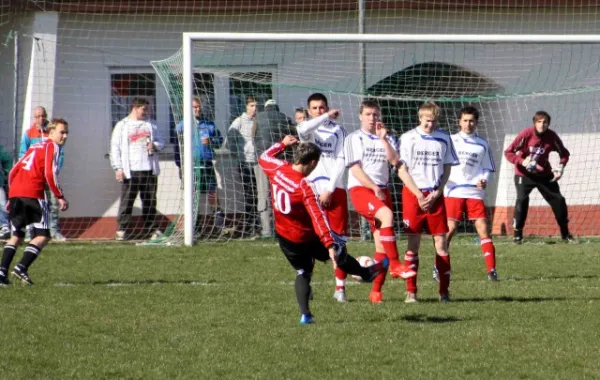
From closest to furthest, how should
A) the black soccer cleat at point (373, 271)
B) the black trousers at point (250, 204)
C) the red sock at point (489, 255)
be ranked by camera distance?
the black soccer cleat at point (373, 271), the red sock at point (489, 255), the black trousers at point (250, 204)

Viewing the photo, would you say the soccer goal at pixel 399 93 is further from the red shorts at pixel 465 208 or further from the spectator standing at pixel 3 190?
the red shorts at pixel 465 208

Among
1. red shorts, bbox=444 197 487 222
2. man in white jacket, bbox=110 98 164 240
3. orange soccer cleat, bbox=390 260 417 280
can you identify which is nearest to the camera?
orange soccer cleat, bbox=390 260 417 280

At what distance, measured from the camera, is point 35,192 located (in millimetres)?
11461

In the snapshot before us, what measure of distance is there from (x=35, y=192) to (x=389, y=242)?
3.91 meters

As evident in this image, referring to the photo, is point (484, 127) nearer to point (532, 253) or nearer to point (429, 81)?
point (429, 81)

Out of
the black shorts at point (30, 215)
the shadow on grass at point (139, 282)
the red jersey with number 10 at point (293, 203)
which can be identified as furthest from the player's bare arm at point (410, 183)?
the black shorts at point (30, 215)

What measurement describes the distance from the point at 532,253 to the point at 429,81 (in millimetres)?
5026

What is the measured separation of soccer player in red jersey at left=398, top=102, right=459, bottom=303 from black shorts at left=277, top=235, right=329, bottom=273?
1.44 meters

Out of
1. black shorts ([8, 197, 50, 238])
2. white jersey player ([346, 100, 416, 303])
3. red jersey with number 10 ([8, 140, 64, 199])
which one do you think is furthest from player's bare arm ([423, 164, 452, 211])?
black shorts ([8, 197, 50, 238])

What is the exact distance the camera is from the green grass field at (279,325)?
22.8ft

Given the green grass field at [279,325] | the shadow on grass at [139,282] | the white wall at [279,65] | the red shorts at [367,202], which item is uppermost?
the white wall at [279,65]

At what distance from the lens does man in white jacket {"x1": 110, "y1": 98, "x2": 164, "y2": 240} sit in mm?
17031

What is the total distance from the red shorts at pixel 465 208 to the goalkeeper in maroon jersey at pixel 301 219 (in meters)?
3.64

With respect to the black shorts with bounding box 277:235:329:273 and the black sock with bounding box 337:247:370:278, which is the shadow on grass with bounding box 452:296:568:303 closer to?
the black sock with bounding box 337:247:370:278
